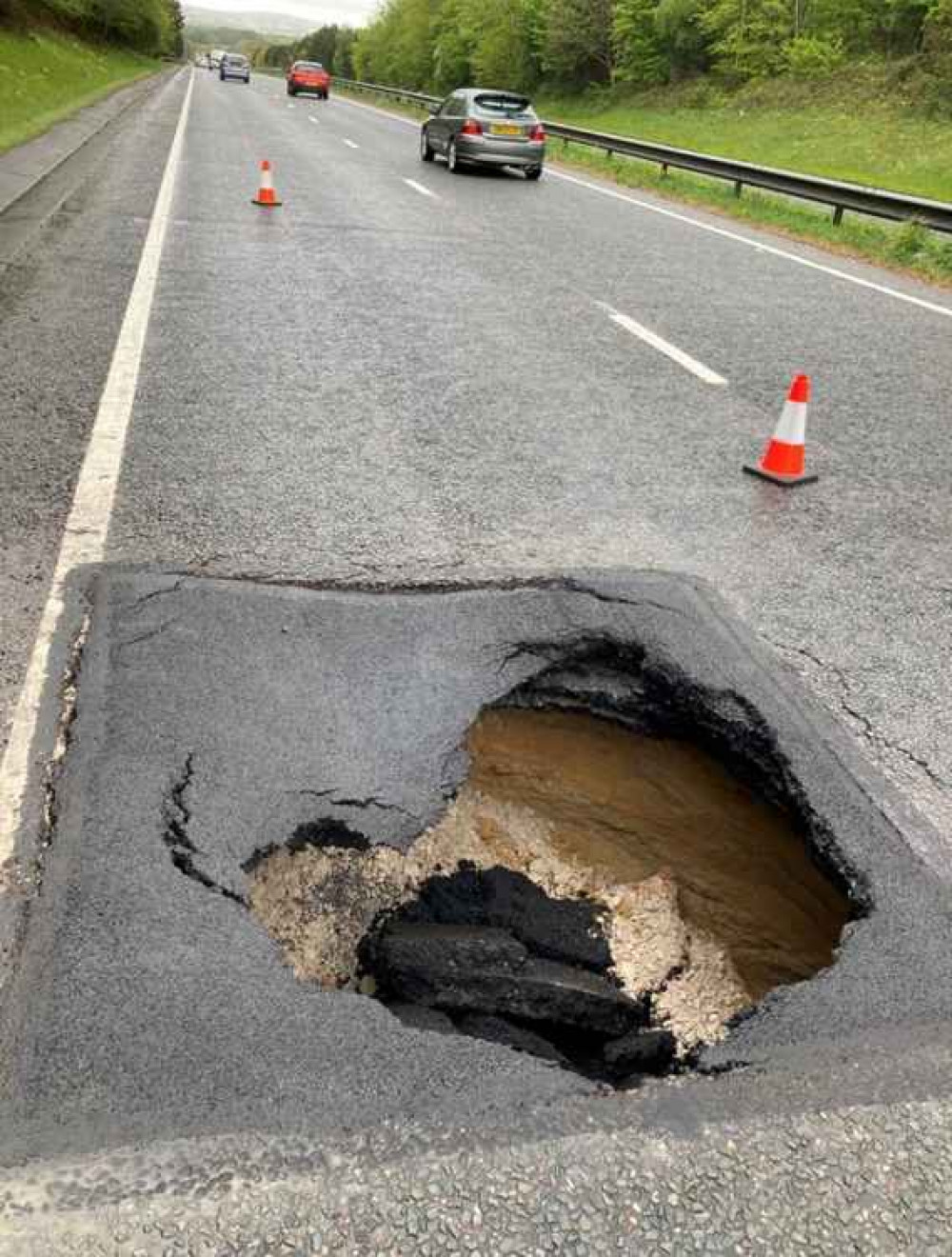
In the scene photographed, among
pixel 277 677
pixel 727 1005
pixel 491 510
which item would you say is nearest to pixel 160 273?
pixel 491 510

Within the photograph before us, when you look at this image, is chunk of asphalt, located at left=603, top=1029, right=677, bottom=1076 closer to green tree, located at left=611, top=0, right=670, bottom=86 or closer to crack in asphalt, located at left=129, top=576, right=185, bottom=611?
crack in asphalt, located at left=129, top=576, right=185, bottom=611

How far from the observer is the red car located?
47.6 meters

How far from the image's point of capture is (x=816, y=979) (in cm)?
234

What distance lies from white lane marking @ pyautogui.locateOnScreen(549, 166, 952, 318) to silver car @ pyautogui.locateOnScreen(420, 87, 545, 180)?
3.15 ft

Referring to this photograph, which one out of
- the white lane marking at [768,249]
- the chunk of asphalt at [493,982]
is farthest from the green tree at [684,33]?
the chunk of asphalt at [493,982]

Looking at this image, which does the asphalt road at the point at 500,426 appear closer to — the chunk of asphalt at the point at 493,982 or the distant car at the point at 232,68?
the chunk of asphalt at the point at 493,982

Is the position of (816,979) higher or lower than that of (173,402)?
lower

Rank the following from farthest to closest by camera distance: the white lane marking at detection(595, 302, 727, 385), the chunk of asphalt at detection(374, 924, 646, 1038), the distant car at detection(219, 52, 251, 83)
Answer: the distant car at detection(219, 52, 251, 83) < the white lane marking at detection(595, 302, 727, 385) < the chunk of asphalt at detection(374, 924, 646, 1038)

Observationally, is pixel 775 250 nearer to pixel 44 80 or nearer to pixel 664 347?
pixel 664 347

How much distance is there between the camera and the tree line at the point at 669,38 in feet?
106

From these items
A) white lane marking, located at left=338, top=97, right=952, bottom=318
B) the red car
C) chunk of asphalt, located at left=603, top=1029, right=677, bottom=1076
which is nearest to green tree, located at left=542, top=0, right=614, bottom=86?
the red car

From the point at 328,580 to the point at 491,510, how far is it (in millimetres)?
1020

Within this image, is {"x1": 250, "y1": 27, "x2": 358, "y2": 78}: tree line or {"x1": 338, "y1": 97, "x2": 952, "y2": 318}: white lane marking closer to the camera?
{"x1": 338, "y1": 97, "x2": 952, "y2": 318}: white lane marking

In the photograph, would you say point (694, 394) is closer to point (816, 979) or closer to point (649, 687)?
point (649, 687)
